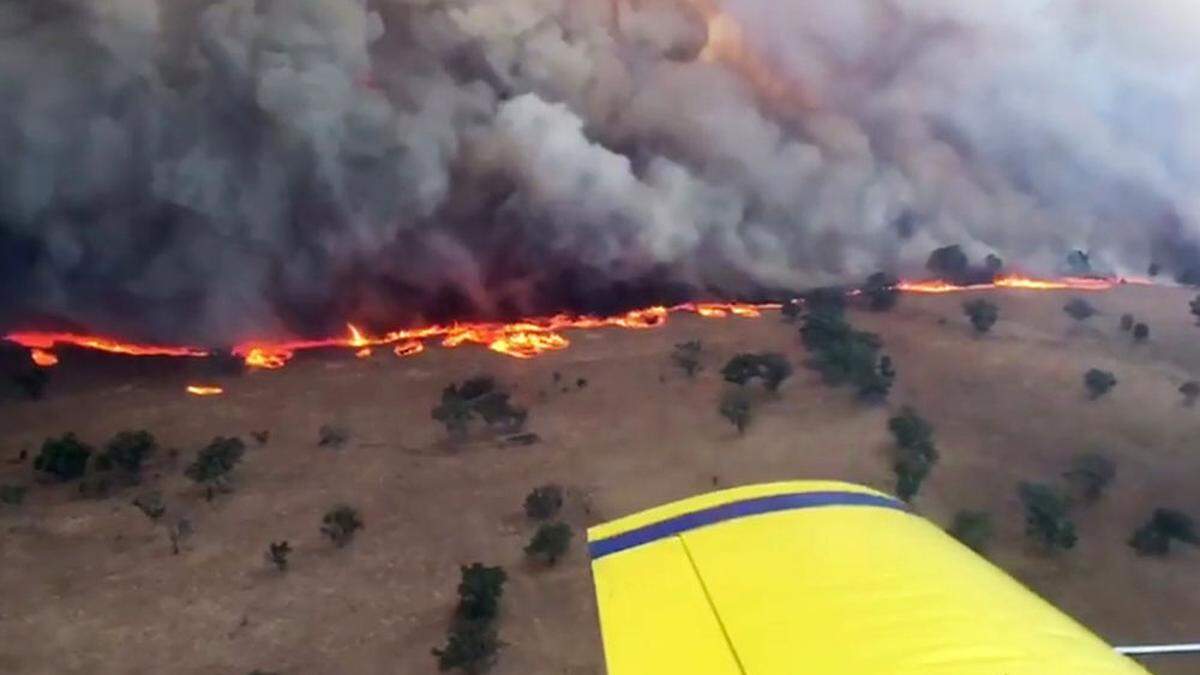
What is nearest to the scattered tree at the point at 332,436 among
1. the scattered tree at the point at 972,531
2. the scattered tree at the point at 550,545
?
the scattered tree at the point at 550,545

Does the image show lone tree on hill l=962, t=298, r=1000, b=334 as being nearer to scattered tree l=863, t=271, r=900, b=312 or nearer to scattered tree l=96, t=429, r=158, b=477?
scattered tree l=863, t=271, r=900, b=312

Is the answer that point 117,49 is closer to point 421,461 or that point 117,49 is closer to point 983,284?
point 421,461

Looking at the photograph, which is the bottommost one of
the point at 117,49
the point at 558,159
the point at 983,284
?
the point at 983,284

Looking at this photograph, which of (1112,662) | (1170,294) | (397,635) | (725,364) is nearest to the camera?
(1112,662)

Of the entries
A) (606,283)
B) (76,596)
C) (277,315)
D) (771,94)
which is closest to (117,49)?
(277,315)

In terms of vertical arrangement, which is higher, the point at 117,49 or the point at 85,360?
the point at 117,49

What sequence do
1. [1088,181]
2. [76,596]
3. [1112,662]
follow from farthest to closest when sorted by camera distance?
[1088,181], [76,596], [1112,662]

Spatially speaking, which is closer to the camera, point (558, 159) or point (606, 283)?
point (558, 159)
